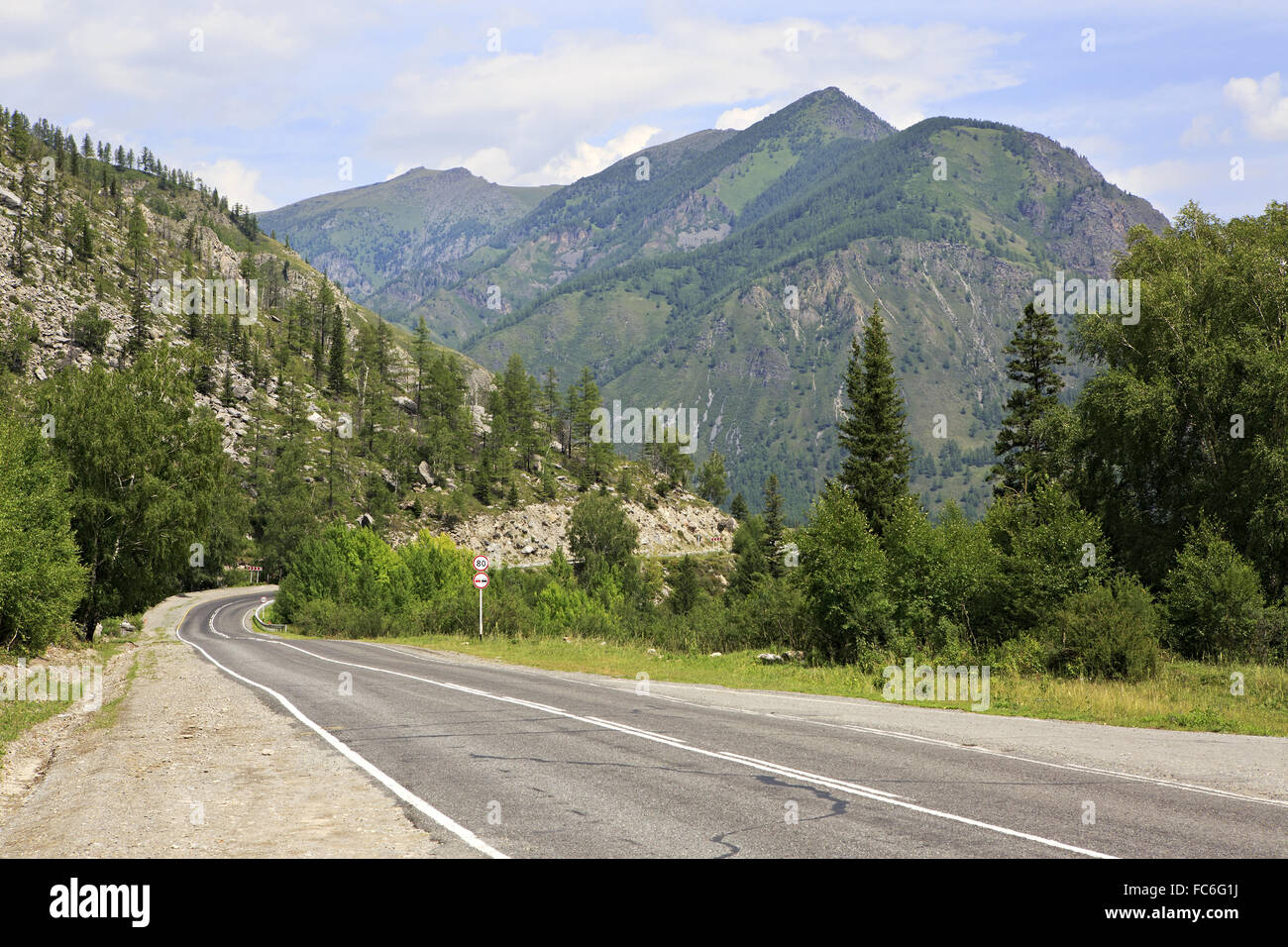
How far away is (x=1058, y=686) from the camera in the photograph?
21.0m

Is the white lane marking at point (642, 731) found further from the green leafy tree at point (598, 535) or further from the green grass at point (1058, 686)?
the green leafy tree at point (598, 535)

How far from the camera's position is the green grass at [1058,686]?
16.9 meters

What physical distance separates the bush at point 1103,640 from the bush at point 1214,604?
123 inches

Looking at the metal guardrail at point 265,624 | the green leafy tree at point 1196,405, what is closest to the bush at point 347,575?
the metal guardrail at point 265,624

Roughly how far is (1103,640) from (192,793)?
74.0ft

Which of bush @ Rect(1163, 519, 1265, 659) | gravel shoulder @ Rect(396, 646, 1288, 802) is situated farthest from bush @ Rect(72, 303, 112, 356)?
bush @ Rect(1163, 519, 1265, 659)

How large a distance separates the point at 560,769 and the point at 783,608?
25.8 metres

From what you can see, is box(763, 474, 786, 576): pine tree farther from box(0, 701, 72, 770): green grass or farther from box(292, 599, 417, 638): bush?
box(0, 701, 72, 770): green grass

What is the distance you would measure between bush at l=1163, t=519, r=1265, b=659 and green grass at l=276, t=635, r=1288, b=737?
225cm

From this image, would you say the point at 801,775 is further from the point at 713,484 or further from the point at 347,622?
the point at 713,484

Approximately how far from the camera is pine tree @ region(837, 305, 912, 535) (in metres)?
56.2
